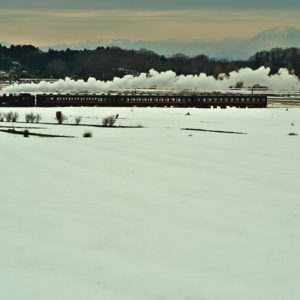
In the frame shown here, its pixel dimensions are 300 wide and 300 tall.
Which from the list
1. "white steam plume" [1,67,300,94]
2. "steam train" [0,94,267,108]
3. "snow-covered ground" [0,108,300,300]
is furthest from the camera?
"white steam plume" [1,67,300,94]

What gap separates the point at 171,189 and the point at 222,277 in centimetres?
805

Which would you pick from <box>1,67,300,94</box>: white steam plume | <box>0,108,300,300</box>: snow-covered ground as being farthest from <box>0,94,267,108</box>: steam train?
<box>0,108,300,300</box>: snow-covered ground

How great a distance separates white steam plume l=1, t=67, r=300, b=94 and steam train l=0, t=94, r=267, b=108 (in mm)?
35987

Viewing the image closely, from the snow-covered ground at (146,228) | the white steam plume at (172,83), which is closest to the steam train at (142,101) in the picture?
the white steam plume at (172,83)

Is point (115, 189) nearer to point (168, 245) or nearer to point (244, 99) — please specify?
point (168, 245)

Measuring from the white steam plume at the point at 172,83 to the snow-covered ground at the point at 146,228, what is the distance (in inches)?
4171

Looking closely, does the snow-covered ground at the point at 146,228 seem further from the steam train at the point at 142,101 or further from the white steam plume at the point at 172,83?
the white steam plume at the point at 172,83

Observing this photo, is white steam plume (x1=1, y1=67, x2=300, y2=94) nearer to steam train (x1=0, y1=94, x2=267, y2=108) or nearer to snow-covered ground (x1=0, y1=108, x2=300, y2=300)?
steam train (x1=0, y1=94, x2=267, y2=108)

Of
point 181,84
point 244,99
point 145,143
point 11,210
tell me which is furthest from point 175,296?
point 181,84

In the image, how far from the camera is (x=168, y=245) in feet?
40.5

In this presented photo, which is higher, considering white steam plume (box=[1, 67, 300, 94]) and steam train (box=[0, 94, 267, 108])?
white steam plume (box=[1, 67, 300, 94])

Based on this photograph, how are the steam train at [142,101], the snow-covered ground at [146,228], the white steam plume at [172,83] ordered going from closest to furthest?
the snow-covered ground at [146,228], the steam train at [142,101], the white steam plume at [172,83]

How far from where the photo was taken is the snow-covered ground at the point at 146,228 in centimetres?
1016

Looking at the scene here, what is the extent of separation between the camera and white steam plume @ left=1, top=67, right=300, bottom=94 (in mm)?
129512
